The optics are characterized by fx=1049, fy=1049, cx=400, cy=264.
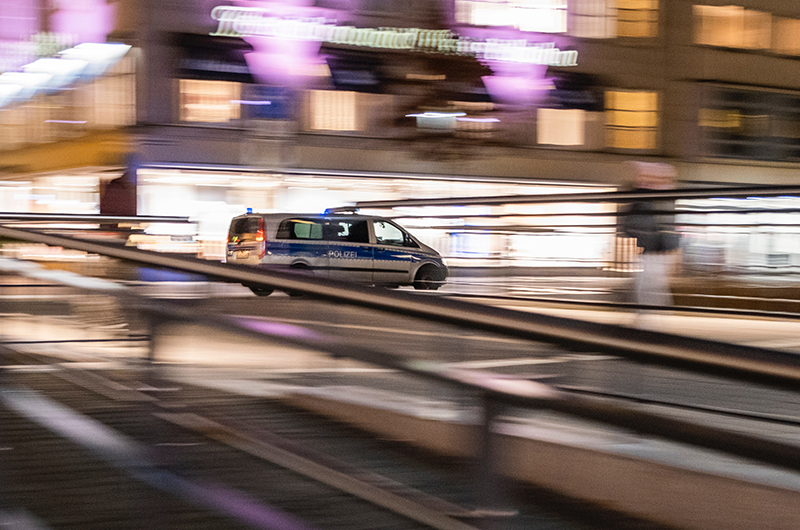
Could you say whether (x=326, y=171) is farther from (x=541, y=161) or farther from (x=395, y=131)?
→ (x=541, y=161)

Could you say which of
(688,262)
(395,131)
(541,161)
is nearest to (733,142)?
(541,161)

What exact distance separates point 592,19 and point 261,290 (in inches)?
1262

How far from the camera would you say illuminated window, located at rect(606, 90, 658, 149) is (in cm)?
3425

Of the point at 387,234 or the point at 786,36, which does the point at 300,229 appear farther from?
the point at 786,36

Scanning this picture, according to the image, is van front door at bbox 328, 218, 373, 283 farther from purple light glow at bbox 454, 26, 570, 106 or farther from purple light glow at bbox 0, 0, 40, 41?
purple light glow at bbox 0, 0, 40, 41

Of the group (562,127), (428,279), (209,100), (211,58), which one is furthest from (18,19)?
(428,279)

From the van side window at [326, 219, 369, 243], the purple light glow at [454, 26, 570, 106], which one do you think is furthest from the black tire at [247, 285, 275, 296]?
the purple light glow at [454, 26, 570, 106]

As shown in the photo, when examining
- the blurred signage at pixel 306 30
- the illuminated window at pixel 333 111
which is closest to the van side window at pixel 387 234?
the blurred signage at pixel 306 30

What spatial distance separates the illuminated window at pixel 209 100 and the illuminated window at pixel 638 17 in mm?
13254

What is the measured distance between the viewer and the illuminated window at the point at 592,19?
3341 cm

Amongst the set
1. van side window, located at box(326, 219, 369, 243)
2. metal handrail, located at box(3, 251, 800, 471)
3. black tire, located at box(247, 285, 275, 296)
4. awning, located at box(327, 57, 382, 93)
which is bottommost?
metal handrail, located at box(3, 251, 800, 471)

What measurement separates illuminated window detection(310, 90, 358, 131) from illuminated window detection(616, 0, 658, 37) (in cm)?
989

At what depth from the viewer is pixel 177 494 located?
3.37 meters

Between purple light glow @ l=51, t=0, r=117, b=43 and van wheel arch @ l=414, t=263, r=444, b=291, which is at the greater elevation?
purple light glow @ l=51, t=0, r=117, b=43
